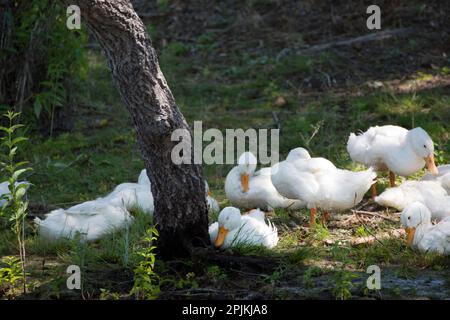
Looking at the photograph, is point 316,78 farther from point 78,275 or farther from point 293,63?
point 78,275

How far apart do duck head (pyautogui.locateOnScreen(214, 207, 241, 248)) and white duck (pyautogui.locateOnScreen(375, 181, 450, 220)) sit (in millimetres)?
1470

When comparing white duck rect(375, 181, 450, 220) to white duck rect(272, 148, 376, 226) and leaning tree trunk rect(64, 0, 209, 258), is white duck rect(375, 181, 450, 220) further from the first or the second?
leaning tree trunk rect(64, 0, 209, 258)

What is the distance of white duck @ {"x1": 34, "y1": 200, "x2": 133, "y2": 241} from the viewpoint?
6.00 metres

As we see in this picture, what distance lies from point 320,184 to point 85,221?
1913 millimetres

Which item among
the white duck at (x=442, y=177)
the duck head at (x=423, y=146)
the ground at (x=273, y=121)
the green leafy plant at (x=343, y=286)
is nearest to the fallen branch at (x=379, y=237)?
the ground at (x=273, y=121)

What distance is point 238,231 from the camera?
5.54 metres

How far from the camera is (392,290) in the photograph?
15.6 ft

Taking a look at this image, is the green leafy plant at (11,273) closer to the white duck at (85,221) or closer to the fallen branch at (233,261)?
the white duck at (85,221)

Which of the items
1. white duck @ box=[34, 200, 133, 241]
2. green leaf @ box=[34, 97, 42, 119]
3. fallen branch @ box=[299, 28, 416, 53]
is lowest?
white duck @ box=[34, 200, 133, 241]

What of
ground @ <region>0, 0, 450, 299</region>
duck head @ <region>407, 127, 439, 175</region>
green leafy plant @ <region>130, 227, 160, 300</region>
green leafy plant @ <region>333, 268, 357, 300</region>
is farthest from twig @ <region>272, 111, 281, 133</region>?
green leafy plant @ <region>130, 227, 160, 300</region>

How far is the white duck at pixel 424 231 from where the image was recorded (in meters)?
5.29
